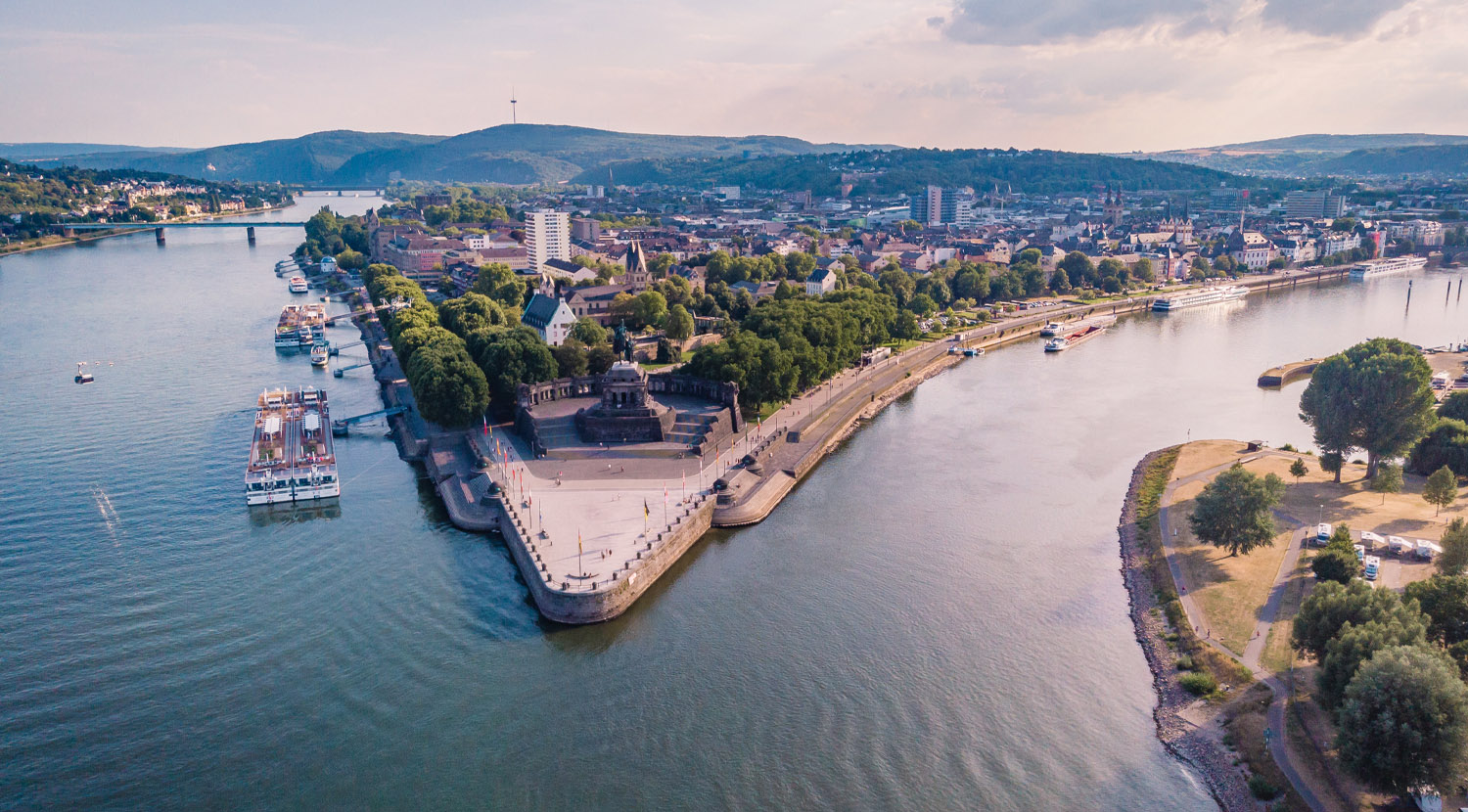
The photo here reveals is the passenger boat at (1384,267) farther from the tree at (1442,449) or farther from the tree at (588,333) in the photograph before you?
the tree at (588,333)

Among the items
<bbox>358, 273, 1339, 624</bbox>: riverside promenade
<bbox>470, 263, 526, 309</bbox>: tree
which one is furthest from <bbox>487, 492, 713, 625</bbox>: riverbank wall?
<bbox>470, 263, 526, 309</bbox>: tree

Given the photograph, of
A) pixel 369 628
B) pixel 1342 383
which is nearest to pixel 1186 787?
pixel 369 628

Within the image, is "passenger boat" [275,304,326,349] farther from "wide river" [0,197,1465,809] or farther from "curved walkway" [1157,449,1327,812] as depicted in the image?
"curved walkway" [1157,449,1327,812]

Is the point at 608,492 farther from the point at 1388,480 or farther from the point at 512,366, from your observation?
the point at 1388,480

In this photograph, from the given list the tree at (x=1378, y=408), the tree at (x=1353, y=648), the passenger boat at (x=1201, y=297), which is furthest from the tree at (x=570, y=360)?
the passenger boat at (x=1201, y=297)

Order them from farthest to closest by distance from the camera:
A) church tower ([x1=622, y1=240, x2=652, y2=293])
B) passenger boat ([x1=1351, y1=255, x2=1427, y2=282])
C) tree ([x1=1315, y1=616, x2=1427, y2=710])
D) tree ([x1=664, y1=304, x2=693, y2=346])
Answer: passenger boat ([x1=1351, y1=255, x2=1427, y2=282])
church tower ([x1=622, y1=240, x2=652, y2=293])
tree ([x1=664, y1=304, x2=693, y2=346])
tree ([x1=1315, y1=616, x2=1427, y2=710])
